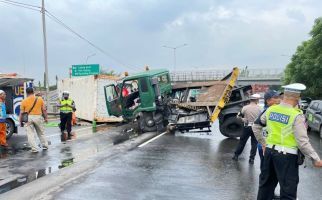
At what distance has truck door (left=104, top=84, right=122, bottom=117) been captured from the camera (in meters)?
18.9

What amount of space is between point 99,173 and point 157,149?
3697 mm

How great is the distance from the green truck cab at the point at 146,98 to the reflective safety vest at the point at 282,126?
11361 millimetres

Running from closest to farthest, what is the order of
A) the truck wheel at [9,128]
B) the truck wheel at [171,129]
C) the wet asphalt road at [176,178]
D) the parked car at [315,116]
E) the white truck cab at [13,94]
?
the wet asphalt road at [176,178], the truck wheel at [9,128], the white truck cab at [13,94], the truck wheel at [171,129], the parked car at [315,116]

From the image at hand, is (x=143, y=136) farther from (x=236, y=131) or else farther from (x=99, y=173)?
(x=99, y=173)

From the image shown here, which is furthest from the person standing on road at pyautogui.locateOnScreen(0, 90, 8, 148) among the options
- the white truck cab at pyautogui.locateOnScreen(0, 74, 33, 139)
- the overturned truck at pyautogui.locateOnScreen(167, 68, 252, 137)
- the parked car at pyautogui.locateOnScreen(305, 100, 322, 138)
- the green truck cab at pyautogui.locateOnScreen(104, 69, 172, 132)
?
the parked car at pyautogui.locateOnScreen(305, 100, 322, 138)

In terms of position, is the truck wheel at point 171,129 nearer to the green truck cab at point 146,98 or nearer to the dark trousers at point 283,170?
the green truck cab at point 146,98

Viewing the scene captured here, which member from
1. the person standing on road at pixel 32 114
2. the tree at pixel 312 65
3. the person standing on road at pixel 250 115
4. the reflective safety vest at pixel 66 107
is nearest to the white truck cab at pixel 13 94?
the reflective safety vest at pixel 66 107

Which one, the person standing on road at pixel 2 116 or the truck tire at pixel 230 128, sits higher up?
the person standing on road at pixel 2 116

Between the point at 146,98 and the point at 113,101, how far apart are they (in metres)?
2.67

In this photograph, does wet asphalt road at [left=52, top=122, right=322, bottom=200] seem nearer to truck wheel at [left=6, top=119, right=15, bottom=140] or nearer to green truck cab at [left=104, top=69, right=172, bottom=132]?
green truck cab at [left=104, top=69, right=172, bottom=132]

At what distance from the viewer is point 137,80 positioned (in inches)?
671

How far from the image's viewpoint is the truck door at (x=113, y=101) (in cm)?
1886

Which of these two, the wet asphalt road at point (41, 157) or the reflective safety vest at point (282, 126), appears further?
the wet asphalt road at point (41, 157)

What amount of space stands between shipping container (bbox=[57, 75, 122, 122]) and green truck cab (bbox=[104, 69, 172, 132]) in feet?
10.1
